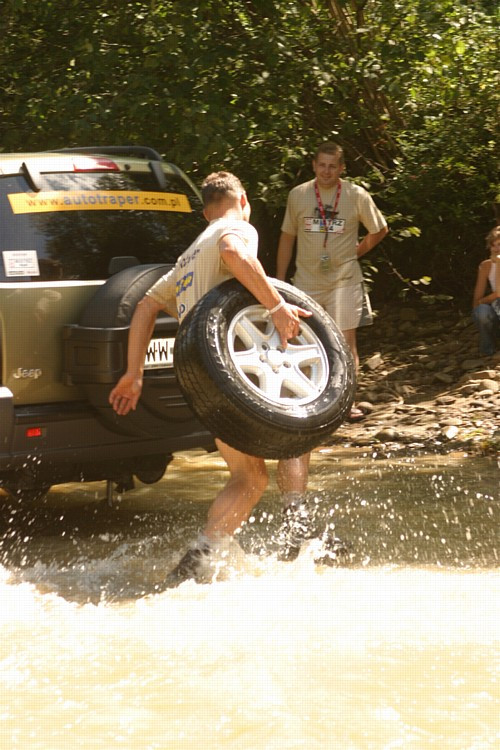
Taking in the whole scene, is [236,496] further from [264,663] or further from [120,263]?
[120,263]

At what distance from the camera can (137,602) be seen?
15.3 feet

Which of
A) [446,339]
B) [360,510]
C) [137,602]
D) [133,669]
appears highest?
[133,669]

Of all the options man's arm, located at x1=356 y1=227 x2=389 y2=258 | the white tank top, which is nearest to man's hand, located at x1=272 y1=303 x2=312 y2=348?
man's arm, located at x1=356 y1=227 x2=389 y2=258

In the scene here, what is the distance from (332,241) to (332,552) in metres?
3.09

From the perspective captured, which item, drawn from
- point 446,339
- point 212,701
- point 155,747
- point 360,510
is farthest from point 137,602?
point 446,339

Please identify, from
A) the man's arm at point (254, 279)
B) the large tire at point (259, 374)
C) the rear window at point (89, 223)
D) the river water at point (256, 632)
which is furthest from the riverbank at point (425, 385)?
the man's arm at point (254, 279)

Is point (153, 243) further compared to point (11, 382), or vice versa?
point (153, 243)

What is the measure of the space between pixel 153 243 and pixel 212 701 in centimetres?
286

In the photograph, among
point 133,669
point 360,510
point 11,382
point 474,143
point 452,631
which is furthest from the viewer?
point 474,143

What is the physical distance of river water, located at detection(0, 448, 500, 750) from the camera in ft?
11.2

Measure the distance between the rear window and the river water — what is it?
140 centimetres

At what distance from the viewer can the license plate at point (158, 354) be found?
5.48 m

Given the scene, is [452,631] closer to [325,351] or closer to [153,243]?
[325,351]

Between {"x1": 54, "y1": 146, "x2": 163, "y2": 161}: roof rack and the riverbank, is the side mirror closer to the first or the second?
{"x1": 54, "y1": 146, "x2": 163, "y2": 161}: roof rack
